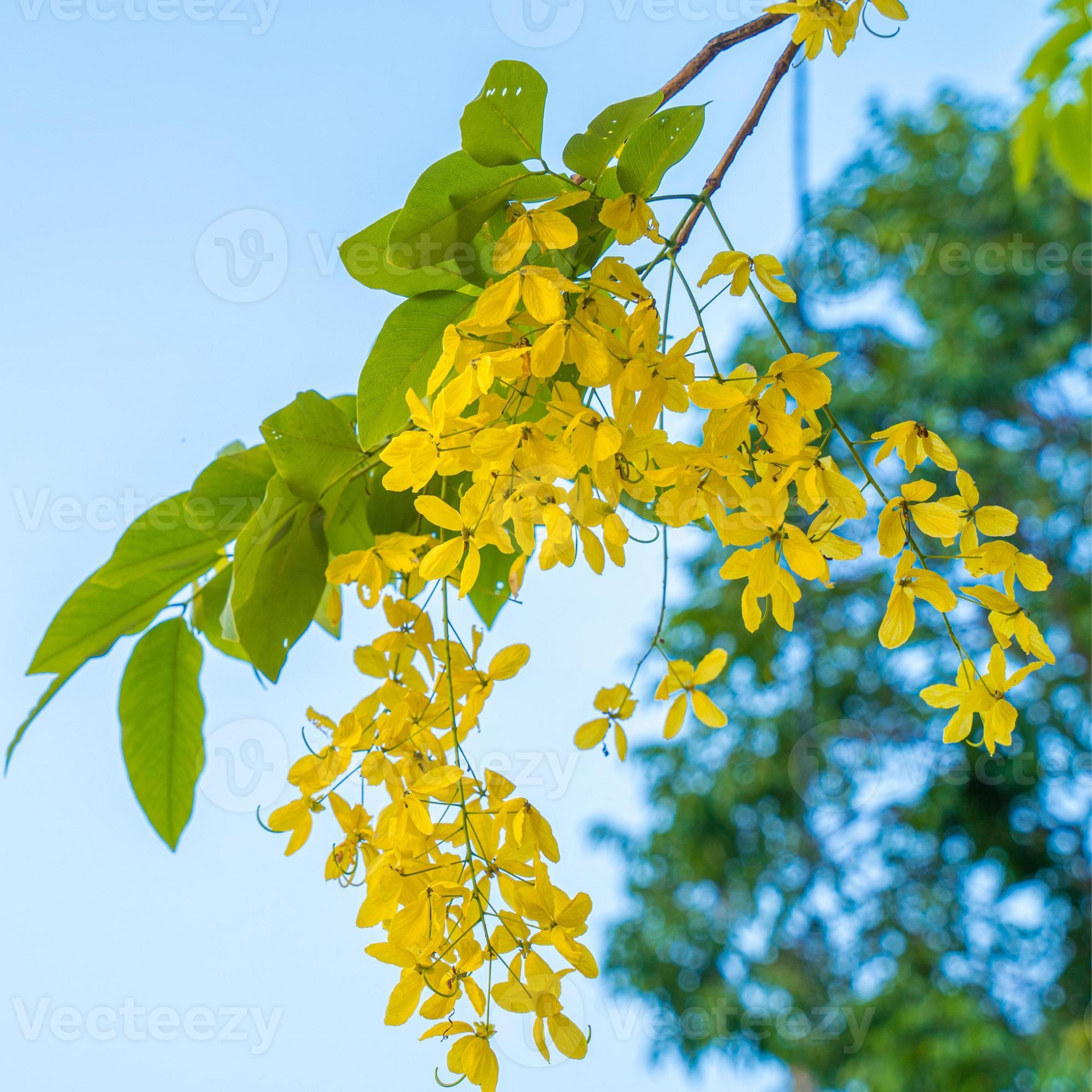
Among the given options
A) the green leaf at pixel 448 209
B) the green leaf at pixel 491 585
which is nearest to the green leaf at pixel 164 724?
the green leaf at pixel 491 585

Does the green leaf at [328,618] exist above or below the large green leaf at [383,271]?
below

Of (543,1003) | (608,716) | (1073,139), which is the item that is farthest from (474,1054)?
(1073,139)

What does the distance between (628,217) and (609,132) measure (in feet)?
0.11

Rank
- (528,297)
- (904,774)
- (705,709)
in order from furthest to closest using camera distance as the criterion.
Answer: (904,774) < (705,709) < (528,297)

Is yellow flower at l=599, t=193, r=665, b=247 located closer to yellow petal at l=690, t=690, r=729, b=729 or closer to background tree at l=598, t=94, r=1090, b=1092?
yellow petal at l=690, t=690, r=729, b=729

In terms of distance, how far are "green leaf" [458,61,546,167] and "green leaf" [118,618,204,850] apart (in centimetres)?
26

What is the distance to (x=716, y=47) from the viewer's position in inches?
11.7

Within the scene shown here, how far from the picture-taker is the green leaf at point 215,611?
1.38ft

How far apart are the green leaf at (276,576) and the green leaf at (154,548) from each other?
0.06m

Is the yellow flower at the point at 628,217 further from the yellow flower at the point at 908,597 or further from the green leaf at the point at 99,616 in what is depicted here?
the green leaf at the point at 99,616

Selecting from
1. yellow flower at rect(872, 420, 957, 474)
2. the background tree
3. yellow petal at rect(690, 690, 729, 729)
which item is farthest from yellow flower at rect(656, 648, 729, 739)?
the background tree

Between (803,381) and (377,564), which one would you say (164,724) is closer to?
(377,564)

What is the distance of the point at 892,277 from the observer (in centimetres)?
359

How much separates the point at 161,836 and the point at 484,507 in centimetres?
25
